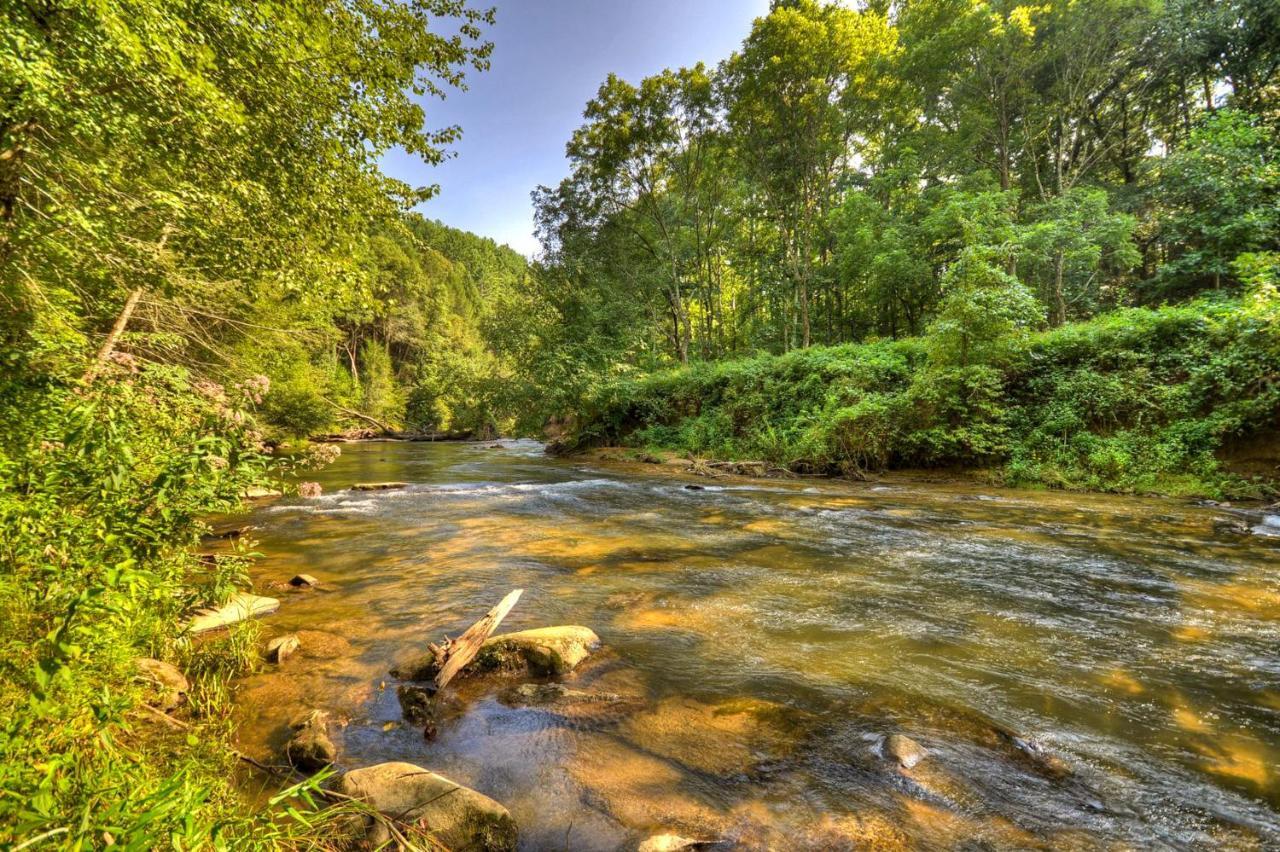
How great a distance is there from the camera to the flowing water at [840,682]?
232cm

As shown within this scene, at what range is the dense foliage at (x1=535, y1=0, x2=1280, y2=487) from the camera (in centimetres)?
1106

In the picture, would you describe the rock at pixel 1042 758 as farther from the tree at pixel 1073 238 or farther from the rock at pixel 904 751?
the tree at pixel 1073 238

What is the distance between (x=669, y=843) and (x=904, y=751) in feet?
4.70

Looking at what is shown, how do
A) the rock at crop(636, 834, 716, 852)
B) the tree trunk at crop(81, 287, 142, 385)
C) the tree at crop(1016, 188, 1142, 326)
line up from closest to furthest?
the rock at crop(636, 834, 716, 852)
the tree trunk at crop(81, 287, 142, 385)
the tree at crop(1016, 188, 1142, 326)

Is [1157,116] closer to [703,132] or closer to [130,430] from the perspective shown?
[703,132]

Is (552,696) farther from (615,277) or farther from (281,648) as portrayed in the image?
(615,277)

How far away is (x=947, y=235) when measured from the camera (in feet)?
59.2

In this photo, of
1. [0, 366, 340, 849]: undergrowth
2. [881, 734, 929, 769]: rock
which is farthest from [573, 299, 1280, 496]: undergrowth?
[0, 366, 340, 849]: undergrowth

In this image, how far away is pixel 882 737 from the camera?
9.27ft

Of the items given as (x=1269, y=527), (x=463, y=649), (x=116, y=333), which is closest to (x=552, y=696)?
(x=463, y=649)

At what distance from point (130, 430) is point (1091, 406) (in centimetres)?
1550

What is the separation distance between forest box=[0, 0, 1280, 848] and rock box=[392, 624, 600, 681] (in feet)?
3.53

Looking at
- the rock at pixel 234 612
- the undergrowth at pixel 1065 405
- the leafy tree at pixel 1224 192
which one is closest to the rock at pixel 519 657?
the rock at pixel 234 612

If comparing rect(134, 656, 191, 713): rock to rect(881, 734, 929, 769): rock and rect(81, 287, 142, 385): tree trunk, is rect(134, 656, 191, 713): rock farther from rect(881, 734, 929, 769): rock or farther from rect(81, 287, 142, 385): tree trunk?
rect(881, 734, 929, 769): rock
